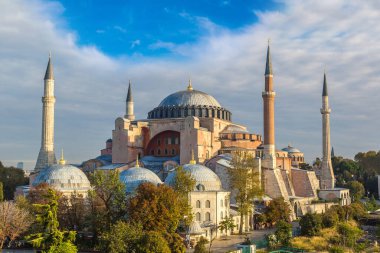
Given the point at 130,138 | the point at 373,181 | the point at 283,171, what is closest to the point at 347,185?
the point at 373,181

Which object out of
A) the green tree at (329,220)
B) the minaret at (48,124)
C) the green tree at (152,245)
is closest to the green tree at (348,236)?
the green tree at (329,220)

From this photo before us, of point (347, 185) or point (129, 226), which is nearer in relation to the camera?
point (129, 226)

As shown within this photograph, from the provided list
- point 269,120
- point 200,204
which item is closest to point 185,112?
point 269,120

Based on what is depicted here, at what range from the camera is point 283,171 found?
114ft

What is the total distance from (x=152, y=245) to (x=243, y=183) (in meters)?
9.95

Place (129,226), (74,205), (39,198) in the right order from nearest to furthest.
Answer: (129,226) → (74,205) → (39,198)

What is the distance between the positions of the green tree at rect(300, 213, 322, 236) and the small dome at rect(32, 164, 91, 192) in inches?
451

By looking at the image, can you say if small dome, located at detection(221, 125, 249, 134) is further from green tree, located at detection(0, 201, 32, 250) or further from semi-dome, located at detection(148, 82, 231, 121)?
green tree, located at detection(0, 201, 32, 250)

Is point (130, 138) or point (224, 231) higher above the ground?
point (130, 138)

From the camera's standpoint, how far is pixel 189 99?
36.7 m

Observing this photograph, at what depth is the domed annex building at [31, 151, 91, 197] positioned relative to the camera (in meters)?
26.4

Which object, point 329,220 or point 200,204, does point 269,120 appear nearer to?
point 329,220

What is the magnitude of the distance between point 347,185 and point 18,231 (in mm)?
31676

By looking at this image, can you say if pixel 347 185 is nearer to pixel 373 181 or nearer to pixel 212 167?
pixel 373 181
